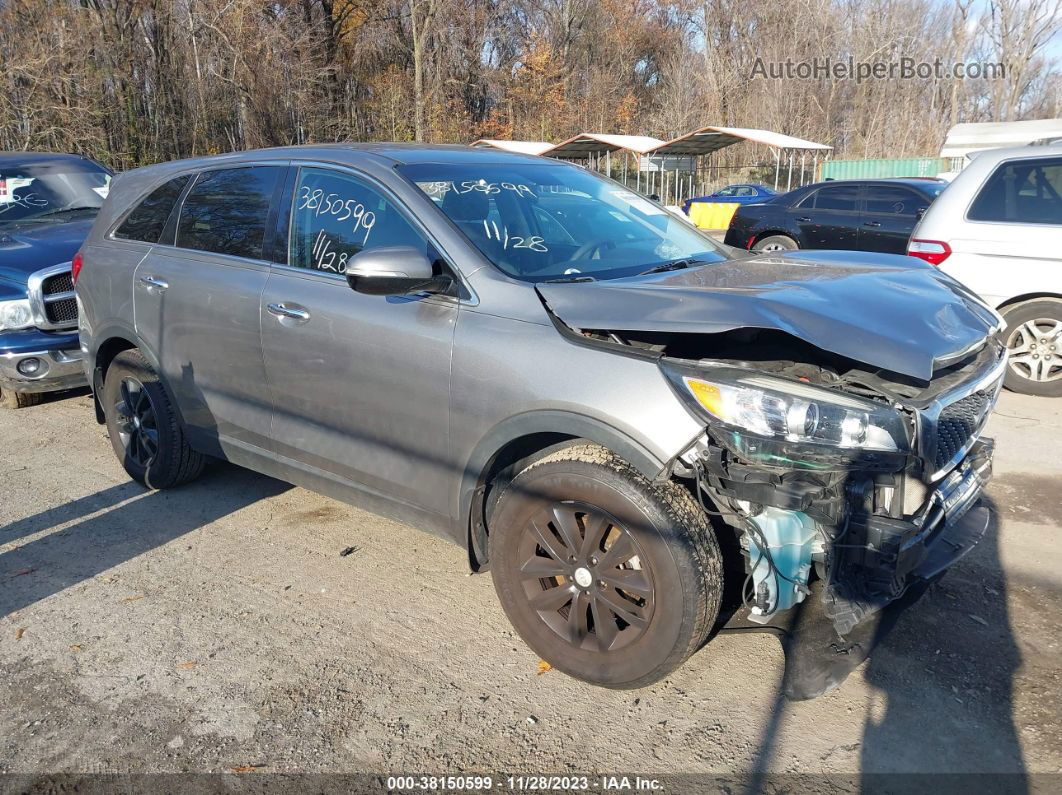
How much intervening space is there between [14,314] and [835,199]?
1056cm

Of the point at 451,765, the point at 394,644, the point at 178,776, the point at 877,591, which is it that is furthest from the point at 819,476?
the point at 178,776

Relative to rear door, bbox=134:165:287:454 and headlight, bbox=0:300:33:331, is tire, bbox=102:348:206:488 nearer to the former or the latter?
rear door, bbox=134:165:287:454

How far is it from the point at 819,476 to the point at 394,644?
1.79 m

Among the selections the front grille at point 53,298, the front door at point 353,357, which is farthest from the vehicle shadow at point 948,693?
the front grille at point 53,298

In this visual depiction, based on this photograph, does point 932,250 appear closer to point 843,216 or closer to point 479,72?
point 843,216

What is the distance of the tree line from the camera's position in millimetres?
20109

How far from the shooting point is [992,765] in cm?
265

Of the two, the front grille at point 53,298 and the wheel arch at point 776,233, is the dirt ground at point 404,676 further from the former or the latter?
the wheel arch at point 776,233

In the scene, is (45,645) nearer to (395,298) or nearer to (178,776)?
(178,776)

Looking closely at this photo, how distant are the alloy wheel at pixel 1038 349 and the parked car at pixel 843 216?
493 cm

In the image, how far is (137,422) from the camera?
16.2ft

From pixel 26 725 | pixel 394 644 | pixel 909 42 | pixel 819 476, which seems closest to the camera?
pixel 819 476

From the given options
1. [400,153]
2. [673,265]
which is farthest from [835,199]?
[400,153]

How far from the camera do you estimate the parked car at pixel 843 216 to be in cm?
1158
